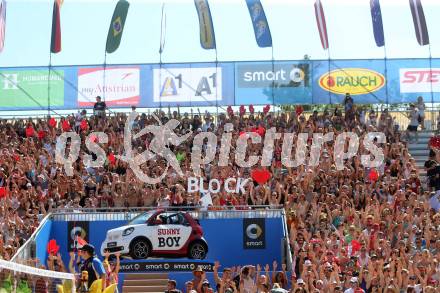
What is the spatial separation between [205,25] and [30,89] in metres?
6.57

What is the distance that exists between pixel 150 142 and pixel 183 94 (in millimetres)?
5802

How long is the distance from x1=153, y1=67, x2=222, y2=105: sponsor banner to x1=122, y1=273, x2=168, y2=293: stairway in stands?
13.4 meters

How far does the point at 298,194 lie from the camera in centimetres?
2427

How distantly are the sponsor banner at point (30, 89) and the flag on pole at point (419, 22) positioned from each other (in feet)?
40.2

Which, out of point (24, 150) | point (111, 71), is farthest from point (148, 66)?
Result: point (24, 150)

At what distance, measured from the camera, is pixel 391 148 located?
91.9ft

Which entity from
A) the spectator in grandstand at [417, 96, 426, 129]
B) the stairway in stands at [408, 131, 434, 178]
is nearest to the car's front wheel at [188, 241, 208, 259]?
the stairway in stands at [408, 131, 434, 178]

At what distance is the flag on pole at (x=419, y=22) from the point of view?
33500mm

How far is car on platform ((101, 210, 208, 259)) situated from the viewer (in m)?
22.7

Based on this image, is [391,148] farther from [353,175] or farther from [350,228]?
[350,228]

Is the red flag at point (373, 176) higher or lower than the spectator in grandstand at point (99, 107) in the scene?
lower

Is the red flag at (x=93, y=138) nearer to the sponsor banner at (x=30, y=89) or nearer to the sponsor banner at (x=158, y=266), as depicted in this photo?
the sponsor banner at (x=30, y=89)

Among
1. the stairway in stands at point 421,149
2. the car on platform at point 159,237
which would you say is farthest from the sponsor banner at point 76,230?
the stairway in stands at point 421,149

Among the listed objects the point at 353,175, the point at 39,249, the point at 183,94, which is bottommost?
the point at 39,249
